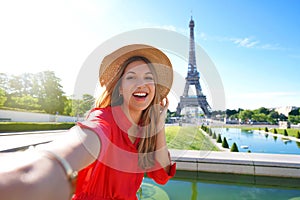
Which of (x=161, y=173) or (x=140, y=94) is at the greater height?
(x=140, y=94)

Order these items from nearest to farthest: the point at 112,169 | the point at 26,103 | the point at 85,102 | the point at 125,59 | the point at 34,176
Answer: the point at 34,176
the point at 112,169
the point at 125,59
the point at 85,102
the point at 26,103

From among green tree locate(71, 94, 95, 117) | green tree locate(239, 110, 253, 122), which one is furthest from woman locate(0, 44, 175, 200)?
green tree locate(239, 110, 253, 122)

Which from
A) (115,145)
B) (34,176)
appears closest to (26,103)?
(115,145)

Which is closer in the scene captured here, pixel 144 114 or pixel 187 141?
pixel 144 114

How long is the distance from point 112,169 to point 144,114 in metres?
0.43

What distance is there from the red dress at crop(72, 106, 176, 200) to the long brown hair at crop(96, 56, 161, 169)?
99 millimetres

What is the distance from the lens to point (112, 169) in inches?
34.9

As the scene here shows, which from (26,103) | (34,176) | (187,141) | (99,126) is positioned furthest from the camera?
(26,103)

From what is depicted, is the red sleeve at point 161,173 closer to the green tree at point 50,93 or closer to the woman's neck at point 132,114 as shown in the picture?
the woman's neck at point 132,114

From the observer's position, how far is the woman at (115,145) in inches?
14.7

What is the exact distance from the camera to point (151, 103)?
1.24 meters

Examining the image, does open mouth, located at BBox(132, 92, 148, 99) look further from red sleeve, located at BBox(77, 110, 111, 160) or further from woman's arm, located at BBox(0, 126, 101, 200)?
woman's arm, located at BBox(0, 126, 101, 200)

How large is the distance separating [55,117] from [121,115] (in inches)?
1124

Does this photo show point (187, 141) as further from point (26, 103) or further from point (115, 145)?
point (26, 103)
